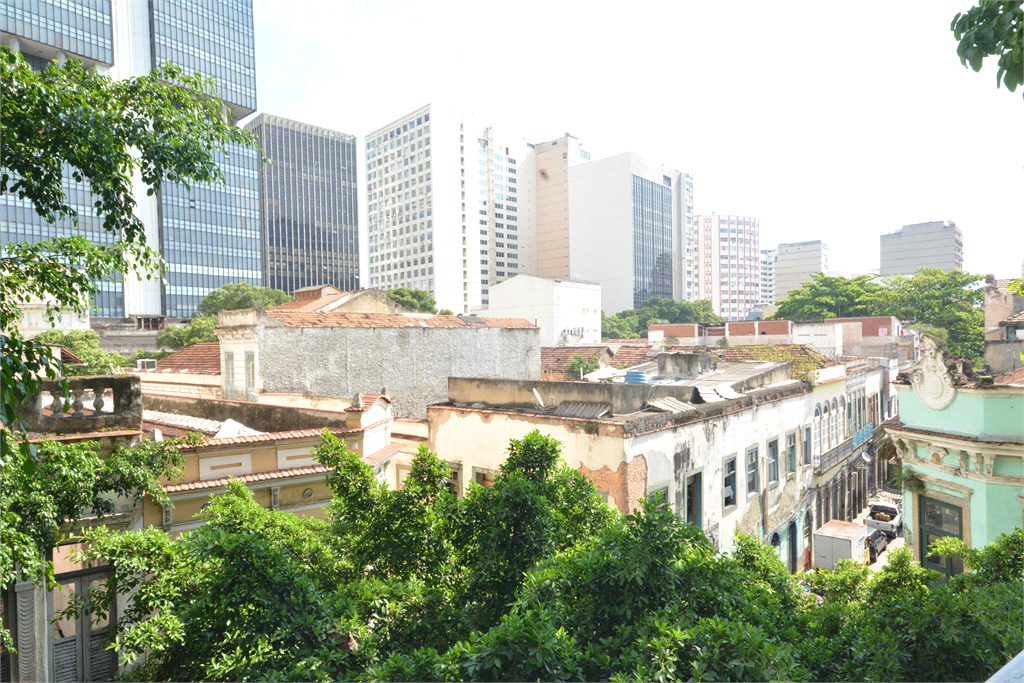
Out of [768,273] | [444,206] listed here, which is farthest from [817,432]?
[768,273]

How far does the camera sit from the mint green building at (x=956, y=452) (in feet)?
28.5

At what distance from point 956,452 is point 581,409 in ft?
20.6

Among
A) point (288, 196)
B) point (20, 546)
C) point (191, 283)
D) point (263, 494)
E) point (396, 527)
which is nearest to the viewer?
point (20, 546)

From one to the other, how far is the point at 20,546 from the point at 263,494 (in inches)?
153

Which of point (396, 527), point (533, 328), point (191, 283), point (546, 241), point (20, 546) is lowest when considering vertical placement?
point (396, 527)

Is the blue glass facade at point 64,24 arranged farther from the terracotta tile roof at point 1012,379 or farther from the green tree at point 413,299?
the green tree at point 413,299

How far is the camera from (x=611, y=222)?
88.6 m

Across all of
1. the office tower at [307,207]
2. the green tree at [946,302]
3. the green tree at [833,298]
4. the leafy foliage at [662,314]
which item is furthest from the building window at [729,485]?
the leafy foliage at [662,314]

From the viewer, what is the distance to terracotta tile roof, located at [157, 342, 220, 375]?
705 inches

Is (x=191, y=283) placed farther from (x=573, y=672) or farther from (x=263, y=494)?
(x=573, y=672)

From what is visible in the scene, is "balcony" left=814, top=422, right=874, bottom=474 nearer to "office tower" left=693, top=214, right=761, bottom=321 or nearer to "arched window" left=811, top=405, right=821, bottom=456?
"arched window" left=811, top=405, right=821, bottom=456

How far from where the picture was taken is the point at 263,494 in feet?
24.3

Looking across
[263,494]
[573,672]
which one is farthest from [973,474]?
[263,494]

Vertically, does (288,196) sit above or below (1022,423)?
above
